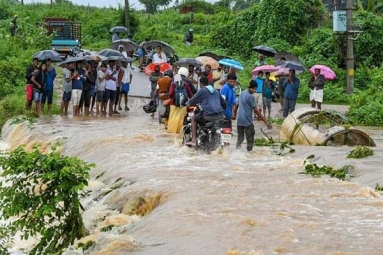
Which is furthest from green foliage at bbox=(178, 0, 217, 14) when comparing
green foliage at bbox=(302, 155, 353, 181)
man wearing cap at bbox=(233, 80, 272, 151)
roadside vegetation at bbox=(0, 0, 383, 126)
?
green foliage at bbox=(302, 155, 353, 181)

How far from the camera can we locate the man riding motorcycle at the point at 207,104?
14516 millimetres

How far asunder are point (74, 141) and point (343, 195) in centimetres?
849

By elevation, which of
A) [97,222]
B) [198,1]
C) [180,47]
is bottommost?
[97,222]

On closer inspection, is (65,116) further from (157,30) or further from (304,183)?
(157,30)

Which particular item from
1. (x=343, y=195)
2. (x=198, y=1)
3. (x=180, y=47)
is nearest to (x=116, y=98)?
(x=343, y=195)

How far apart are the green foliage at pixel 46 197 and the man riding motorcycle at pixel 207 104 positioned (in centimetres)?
459

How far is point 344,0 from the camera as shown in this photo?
2878 cm

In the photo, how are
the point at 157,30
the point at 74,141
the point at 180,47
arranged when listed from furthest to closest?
1. the point at 157,30
2. the point at 180,47
3. the point at 74,141

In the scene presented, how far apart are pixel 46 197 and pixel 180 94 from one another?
751cm

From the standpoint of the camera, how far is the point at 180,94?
683 inches

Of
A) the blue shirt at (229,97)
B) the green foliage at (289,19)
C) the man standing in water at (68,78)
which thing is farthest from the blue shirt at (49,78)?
the green foliage at (289,19)

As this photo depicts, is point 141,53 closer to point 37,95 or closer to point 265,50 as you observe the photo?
point 265,50

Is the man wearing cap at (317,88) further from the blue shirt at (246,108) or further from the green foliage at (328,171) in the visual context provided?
the green foliage at (328,171)

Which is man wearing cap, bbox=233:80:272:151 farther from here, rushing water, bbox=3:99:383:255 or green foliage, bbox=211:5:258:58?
green foliage, bbox=211:5:258:58
